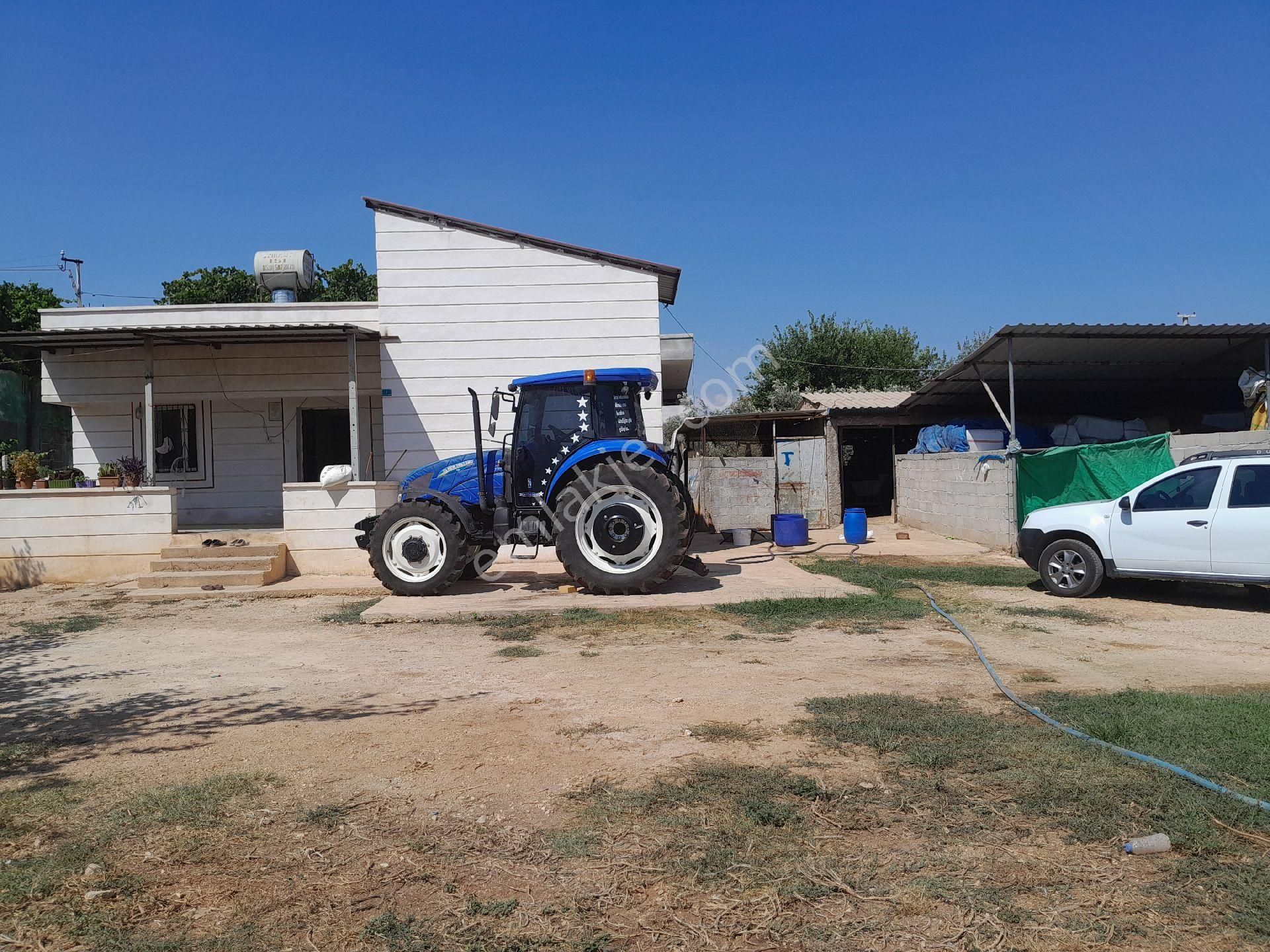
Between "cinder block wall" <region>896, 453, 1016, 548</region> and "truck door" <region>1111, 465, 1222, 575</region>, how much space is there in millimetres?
4709

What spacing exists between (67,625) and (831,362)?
32394mm

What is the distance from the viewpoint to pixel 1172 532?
9000 mm

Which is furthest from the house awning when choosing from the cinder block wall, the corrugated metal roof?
the corrugated metal roof

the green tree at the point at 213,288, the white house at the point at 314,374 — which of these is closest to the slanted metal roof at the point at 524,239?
the white house at the point at 314,374

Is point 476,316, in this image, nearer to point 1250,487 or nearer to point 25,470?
point 25,470

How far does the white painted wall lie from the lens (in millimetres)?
14164

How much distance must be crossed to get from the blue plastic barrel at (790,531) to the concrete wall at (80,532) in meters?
9.66

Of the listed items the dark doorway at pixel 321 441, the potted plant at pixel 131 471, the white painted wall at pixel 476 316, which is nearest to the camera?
the potted plant at pixel 131 471

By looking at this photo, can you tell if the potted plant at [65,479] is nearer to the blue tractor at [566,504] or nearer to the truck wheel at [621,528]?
the blue tractor at [566,504]

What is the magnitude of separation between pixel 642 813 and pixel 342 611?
6.65 meters

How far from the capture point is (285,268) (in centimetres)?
1543

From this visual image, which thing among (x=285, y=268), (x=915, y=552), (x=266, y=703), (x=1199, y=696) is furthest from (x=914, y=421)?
(x=266, y=703)

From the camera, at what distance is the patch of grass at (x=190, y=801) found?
3.79 metres

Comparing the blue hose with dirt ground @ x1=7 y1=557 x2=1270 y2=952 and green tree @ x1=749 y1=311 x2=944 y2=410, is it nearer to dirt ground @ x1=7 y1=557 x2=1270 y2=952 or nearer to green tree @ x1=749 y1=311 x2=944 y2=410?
dirt ground @ x1=7 y1=557 x2=1270 y2=952
